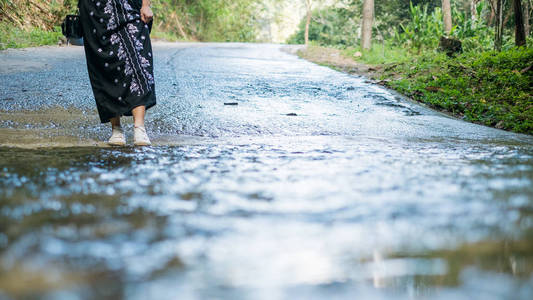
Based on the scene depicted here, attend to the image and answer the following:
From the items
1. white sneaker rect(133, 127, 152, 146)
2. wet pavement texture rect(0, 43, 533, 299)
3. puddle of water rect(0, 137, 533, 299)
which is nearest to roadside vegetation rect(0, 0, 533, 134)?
wet pavement texture rect(0, 43, 533, 299)

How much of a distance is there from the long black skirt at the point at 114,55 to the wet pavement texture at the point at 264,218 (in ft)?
1.05

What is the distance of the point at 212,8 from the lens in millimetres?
24344

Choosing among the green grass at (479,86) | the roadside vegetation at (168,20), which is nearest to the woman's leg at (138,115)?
the green grass at (479,86)

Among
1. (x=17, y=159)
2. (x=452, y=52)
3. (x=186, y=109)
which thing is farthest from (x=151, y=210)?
(x=452, y=52)

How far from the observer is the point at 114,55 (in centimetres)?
278

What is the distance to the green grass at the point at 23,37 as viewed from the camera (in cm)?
824

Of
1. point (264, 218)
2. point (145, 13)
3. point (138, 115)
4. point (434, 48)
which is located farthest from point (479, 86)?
point (434, 48)

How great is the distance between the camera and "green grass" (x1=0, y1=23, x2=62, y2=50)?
8242 millimetres

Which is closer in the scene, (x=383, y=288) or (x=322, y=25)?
(x=383, y=288)

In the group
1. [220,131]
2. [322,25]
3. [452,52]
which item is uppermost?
[322,25]

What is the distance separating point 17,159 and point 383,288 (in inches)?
70.6

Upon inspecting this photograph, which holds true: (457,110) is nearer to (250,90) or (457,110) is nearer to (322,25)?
(250,90)

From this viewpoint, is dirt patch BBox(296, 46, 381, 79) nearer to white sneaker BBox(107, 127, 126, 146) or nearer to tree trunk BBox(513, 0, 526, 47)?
tree trunk BBox(513, 0, 526, 47)

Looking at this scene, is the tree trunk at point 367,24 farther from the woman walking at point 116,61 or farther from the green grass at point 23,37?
the woman walking at point 116,61
